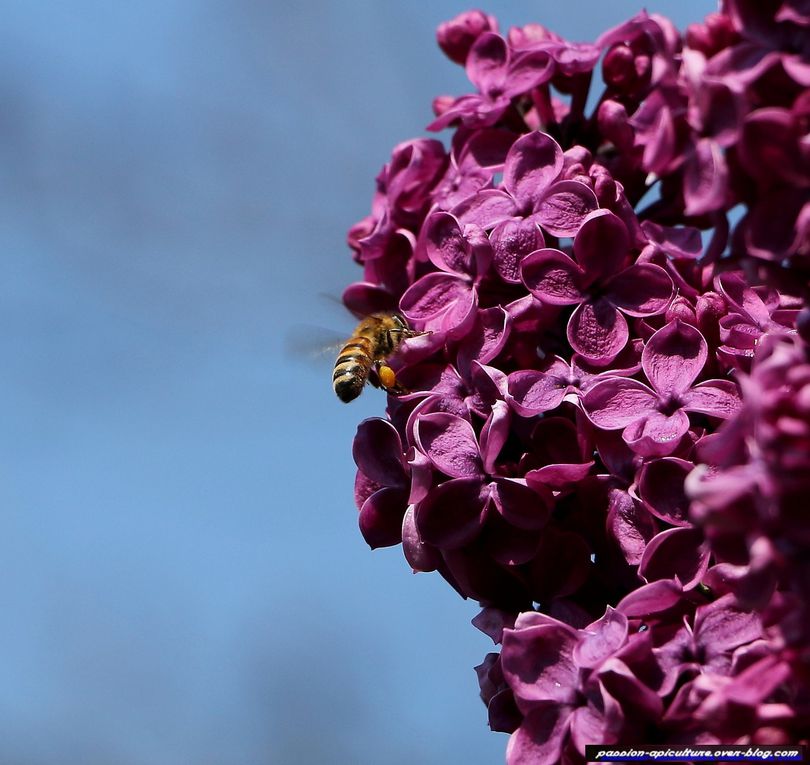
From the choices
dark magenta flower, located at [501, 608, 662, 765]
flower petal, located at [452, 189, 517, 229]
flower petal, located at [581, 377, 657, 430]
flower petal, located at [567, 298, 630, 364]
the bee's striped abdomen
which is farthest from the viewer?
the bee's striped abdomen

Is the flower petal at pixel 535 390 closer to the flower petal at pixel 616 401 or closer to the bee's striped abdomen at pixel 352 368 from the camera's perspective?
the flower petal at pixel 616 401

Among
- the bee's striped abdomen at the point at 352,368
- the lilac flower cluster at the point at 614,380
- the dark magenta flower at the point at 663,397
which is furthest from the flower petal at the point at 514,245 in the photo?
the bee's striped abdomen at the point at 352,368

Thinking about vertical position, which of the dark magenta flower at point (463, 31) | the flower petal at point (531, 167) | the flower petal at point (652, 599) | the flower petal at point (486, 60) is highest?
the dark magenta flower at point (463, 31)

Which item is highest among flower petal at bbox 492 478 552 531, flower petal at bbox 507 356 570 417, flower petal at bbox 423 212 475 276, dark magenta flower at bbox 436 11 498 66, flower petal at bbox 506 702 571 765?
dark magenta flower at bbox 436 11 498 66

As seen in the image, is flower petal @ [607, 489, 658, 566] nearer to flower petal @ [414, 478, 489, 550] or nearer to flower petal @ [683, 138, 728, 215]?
flower petal @ [414, 478, 489, 550]

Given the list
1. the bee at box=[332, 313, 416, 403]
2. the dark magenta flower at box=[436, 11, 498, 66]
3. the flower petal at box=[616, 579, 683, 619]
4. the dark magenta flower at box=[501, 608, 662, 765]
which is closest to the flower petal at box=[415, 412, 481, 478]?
the dark magenta flower at box=[501, 608, 662, 765]
